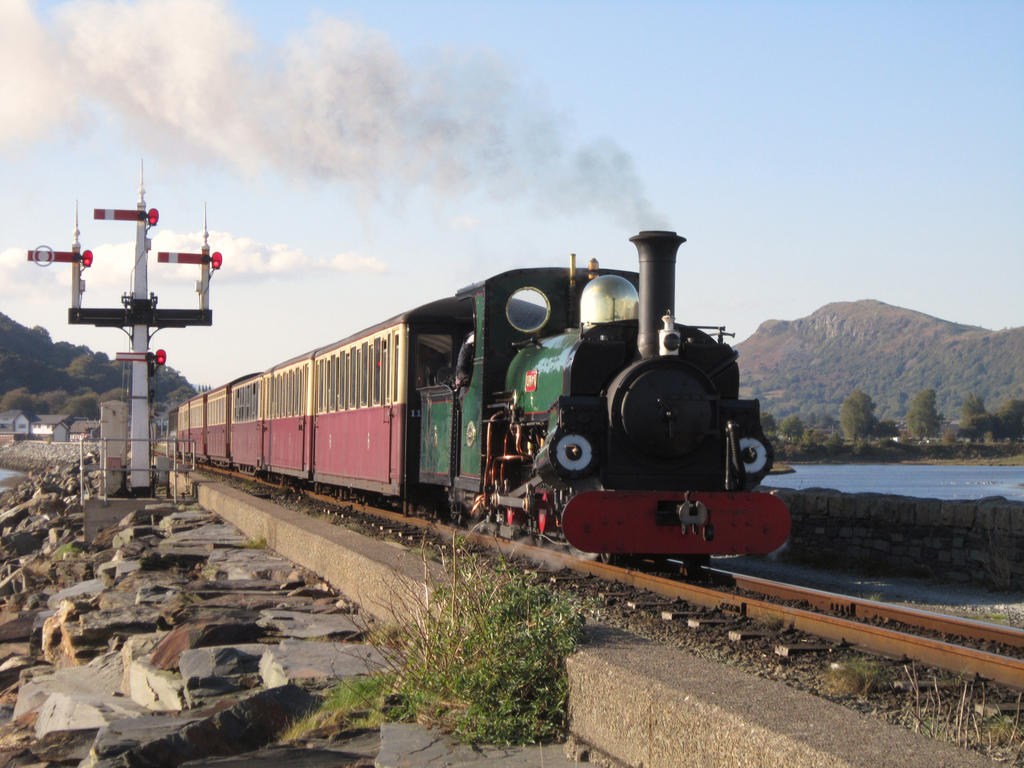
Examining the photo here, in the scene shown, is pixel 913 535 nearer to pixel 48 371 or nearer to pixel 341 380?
pixel 341 380

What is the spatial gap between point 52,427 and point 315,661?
15844 centimetres

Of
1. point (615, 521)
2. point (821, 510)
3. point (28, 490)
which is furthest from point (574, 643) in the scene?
point (28, 490)

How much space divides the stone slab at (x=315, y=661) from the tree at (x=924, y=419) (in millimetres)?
67296

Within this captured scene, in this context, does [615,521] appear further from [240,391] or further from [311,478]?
[240,391]

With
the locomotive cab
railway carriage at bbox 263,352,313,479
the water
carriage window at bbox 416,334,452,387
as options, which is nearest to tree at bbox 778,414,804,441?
the water

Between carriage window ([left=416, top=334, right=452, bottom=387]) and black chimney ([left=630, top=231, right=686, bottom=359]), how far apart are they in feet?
17.2

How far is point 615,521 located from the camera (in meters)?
8.80

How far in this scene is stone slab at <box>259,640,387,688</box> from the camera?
615 cm

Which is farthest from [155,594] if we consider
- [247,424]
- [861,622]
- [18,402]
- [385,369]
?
[18,402]

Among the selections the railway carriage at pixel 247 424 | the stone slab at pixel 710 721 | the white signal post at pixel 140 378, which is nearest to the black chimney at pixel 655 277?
the stone slab at pixel 710 721

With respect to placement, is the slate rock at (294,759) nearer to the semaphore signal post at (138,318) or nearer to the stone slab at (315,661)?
the stone slab at (315,661)

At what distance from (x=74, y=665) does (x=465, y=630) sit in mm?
5573

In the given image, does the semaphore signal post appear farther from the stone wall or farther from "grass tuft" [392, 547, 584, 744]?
"grass tuft" [392, 547, 584, 744]

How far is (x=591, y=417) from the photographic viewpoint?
9219 millimetres
